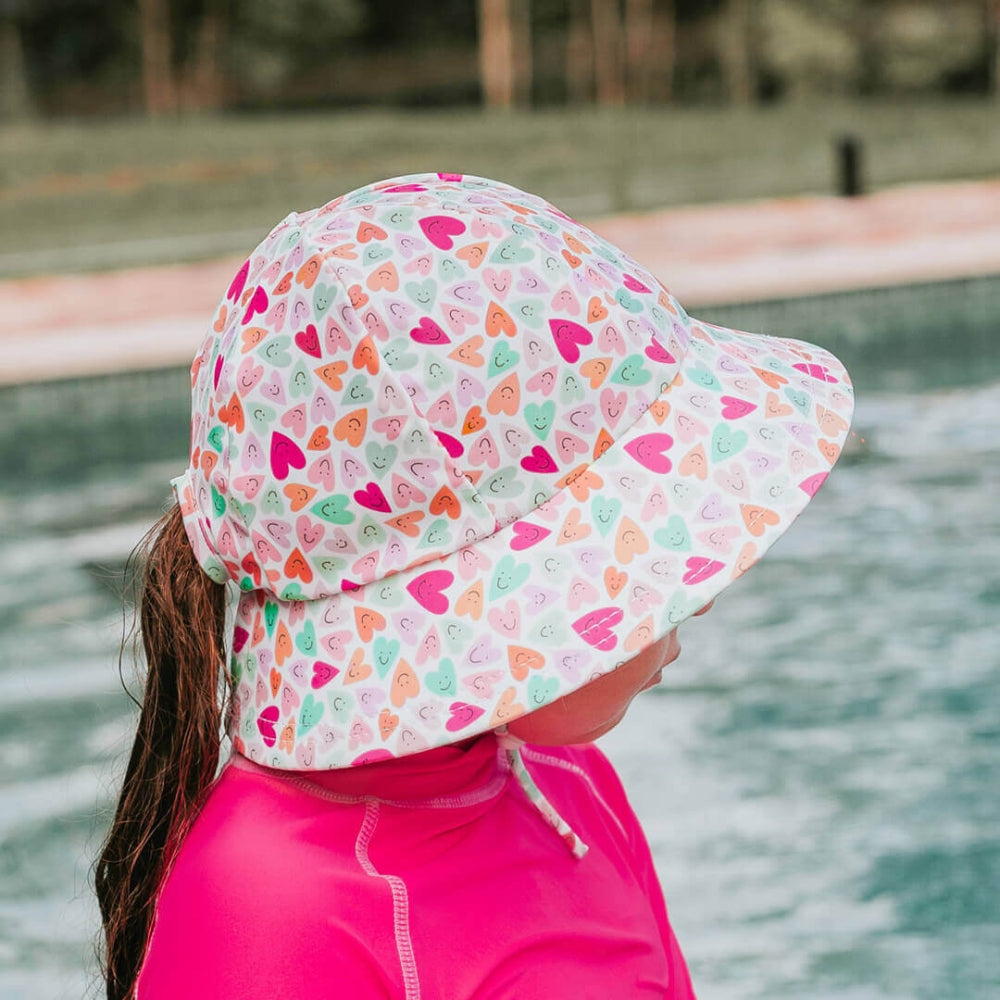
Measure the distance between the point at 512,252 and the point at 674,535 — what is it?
24 centimetres

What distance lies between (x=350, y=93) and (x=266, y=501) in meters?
19.2

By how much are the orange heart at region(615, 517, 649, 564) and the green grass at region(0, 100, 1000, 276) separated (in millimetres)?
11382

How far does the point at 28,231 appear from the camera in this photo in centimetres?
1431

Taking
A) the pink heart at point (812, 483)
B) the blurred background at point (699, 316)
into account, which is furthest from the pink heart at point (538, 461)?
the blurred background at point (699, 316)

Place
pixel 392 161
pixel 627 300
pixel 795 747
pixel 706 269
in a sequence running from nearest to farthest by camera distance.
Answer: pixel 627 300 < pixel 795 747 < pixel 706 269 < pixel 392 161

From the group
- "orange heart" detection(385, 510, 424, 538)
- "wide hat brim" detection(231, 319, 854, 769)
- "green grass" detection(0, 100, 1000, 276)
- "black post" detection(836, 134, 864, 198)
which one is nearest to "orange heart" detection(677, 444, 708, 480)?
"wide hat brim" detection(231, 319, 854, 769)

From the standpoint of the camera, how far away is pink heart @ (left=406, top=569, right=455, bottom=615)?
117 cm

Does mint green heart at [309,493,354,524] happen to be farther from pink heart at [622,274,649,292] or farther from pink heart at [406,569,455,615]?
pink heart at [622,274,649,292]

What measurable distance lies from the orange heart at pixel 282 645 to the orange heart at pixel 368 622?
6 cm

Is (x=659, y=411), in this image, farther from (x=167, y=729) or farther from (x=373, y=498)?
(x=167, y=729)

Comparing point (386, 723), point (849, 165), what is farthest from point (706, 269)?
point (386, 723)

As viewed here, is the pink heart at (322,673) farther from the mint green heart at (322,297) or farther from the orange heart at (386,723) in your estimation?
the mint green heart at (322,297)

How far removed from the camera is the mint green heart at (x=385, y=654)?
1.17 metres

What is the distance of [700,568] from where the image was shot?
1206 millimetres
